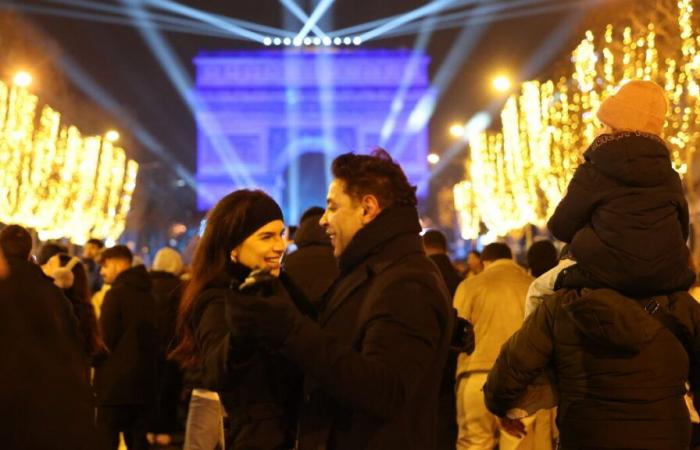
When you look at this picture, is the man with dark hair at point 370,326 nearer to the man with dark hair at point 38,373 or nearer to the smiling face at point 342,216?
the smiling face at point 342,216

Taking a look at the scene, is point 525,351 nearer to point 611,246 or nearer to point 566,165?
point 611,246

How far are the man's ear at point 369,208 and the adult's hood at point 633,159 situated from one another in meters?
0.83

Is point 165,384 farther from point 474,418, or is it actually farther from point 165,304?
point 474,418

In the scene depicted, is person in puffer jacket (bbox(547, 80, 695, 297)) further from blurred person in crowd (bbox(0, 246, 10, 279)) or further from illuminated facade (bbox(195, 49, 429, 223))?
illuminated facade (bbox(195, 49, 429, 223))

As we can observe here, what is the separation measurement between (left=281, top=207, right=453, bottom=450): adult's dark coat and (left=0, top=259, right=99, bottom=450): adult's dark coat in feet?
1.95

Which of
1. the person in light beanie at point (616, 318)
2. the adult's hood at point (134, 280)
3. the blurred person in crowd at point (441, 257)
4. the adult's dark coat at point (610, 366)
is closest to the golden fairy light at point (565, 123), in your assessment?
the blurred person in crowd at point (441, 257)

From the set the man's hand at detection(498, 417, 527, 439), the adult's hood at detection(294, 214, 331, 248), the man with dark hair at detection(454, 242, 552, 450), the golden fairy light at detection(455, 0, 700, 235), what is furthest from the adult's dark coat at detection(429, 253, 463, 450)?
the man's hand at detection(498, 417, 527, 439)

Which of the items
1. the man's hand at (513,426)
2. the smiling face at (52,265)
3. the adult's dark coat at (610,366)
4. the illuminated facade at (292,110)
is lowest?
the man's hand at (513,426)

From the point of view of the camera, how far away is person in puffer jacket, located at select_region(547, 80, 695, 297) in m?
3.56

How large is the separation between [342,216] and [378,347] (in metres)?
0.53

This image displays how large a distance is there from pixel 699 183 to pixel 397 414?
2796 cm

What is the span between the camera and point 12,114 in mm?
25625

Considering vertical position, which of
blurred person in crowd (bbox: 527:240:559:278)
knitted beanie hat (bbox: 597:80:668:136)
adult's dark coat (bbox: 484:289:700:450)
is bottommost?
adult's dark coat (bbox: 484:289:700:450)

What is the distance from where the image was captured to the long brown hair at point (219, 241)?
3896 mm
